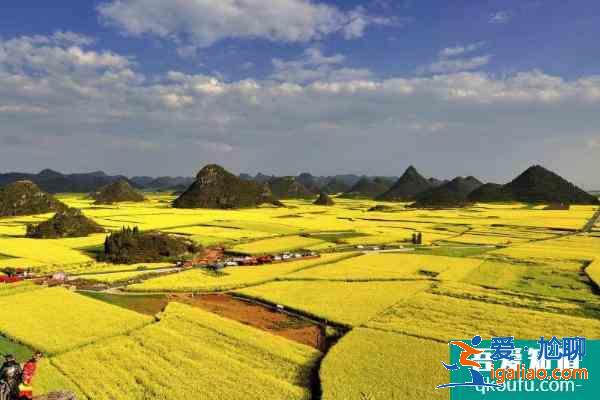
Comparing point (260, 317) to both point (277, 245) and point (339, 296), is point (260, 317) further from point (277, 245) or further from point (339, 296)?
point (277, 245)

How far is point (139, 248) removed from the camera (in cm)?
5441

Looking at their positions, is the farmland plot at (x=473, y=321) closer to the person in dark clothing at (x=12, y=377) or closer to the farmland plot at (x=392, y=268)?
the farmland plot at (x=392, y=268)

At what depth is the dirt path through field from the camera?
1075 inches

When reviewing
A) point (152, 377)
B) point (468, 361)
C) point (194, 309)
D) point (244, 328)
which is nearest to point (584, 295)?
point (468, 361)

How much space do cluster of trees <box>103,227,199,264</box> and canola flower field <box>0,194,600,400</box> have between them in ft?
7.72

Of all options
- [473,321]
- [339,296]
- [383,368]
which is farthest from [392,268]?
[383,368]

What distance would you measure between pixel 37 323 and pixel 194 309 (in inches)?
401

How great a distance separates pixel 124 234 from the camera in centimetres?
5412

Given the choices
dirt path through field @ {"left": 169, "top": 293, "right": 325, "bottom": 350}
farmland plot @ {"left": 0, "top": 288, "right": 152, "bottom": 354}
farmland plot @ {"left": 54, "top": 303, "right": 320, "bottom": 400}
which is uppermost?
farmland plot @ {"left": 54, "top": 303, "right": 320, "bottom": 400}

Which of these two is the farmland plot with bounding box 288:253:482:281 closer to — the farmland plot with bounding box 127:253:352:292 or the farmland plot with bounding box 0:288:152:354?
the farmland plot with bounding box 127:253:352:292

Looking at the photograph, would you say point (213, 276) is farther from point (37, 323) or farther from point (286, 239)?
point (286, 239)

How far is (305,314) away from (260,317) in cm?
330

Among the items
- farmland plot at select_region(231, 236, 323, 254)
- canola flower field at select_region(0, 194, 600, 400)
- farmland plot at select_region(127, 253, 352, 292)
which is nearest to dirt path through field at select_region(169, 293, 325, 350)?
canola flower field at select_region(0, 194, 600, 400)

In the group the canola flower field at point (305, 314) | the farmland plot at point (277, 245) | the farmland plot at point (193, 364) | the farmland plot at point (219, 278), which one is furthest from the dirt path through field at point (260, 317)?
the farmland plot at point (277, 245)
